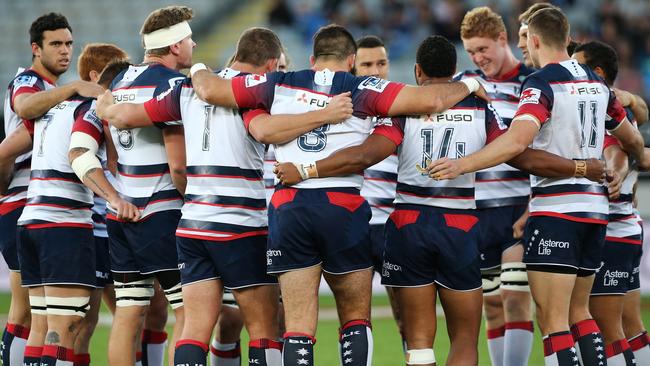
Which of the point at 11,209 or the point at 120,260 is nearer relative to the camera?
the point at 120,260

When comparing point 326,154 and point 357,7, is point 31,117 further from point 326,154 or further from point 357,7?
point 357,7

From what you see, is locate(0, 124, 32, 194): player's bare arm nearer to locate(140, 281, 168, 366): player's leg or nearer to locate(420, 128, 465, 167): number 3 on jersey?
locate(140, 281, 168, 366): player's leg

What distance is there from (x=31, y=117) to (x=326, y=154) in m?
2.60

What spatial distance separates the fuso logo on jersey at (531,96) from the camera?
6.75 m

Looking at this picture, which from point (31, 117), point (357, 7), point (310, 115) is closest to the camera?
point (310, 115)

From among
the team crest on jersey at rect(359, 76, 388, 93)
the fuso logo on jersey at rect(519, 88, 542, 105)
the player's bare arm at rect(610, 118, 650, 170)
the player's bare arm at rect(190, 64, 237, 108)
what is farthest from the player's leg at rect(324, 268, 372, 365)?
the player's bare arm at rect(610, 118, 650, 170)

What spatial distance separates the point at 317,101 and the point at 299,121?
204 millimetres

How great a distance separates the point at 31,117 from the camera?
7.60 m

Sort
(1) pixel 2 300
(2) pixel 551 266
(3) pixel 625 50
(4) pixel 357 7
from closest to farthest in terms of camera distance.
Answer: (2) pixel 551 266 → (1) pixel 2 300 → (3) pixel 625 50 → (4) pixel 357 7

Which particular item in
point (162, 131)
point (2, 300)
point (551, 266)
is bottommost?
point (2, 300)

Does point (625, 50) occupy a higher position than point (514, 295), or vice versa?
point (625, 50)

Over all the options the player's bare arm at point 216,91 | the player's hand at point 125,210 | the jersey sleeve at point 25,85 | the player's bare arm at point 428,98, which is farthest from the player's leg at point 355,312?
the jersey sleeve at point 25,85

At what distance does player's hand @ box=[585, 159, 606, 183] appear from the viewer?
6879 millimetres

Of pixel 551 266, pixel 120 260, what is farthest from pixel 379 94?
pixel 120 260
